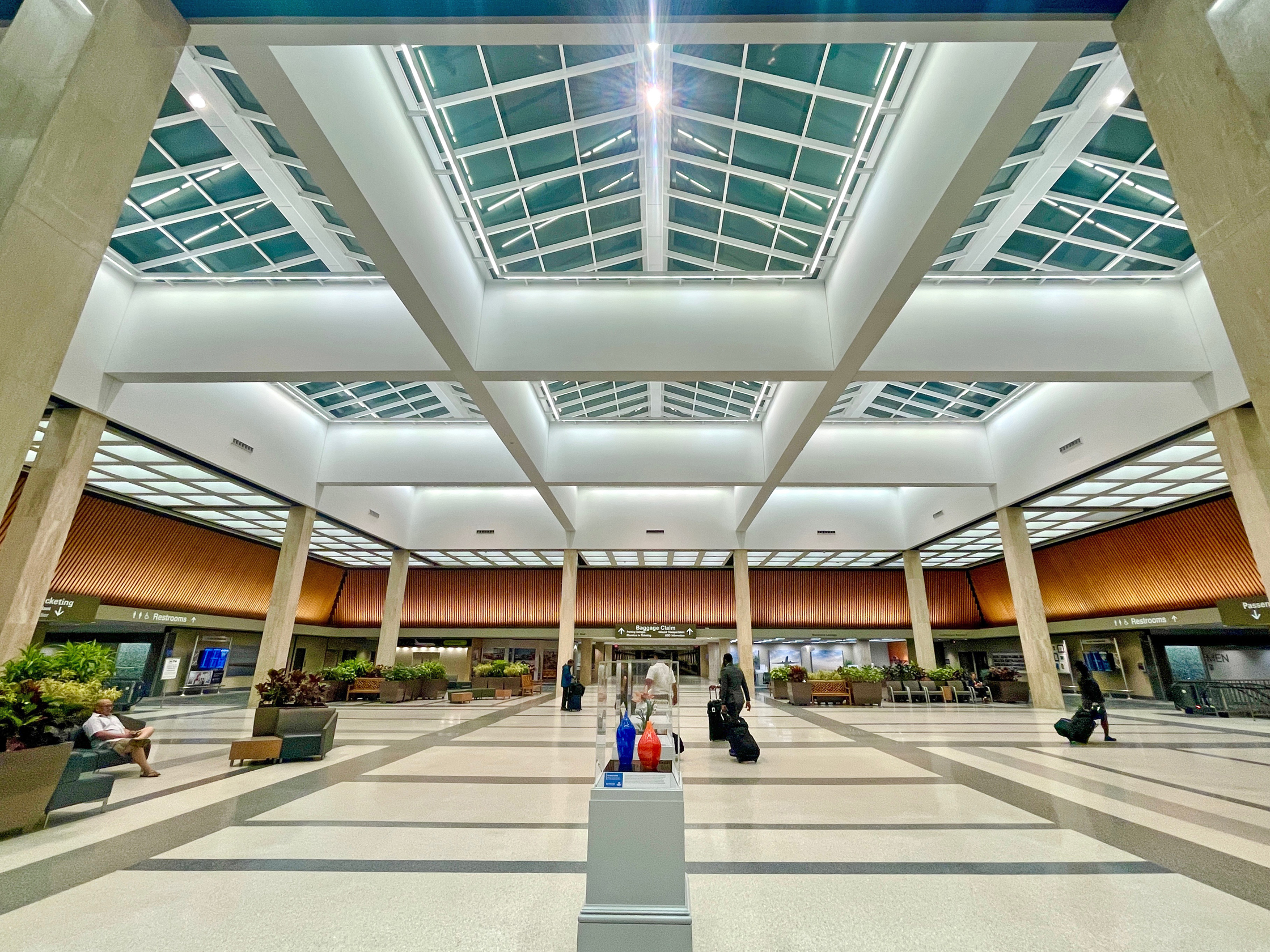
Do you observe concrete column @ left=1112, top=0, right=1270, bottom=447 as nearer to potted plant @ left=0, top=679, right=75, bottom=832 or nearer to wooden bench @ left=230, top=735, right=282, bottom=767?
potted plant @ left=0, top=679, right=75, bottom=832

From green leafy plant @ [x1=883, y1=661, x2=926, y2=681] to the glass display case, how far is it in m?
20.3

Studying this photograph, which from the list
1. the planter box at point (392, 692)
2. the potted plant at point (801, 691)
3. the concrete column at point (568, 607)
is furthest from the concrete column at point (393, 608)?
the potted plant at point (801, 691)

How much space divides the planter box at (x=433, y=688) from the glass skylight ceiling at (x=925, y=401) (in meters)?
16.8

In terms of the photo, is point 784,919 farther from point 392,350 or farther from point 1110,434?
point 1110,434

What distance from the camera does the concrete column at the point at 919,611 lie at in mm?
24734

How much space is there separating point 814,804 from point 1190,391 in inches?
472

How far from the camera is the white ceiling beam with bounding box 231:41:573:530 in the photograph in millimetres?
5324

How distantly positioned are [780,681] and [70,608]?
2416 cm

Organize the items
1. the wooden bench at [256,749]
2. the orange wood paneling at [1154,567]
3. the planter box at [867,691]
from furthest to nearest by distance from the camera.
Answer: the planter box at [867,691], the orange wood paneling at [1154,567], the wooden bench at [256,749]

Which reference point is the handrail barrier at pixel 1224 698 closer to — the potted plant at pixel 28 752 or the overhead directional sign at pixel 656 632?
the overhead directional sign at pixel 656 632

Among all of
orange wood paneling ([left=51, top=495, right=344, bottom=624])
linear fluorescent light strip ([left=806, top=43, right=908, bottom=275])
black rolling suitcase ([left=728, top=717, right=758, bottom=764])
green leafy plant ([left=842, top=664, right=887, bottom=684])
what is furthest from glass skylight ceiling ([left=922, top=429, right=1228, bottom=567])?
orange wood paneling ([left=51, top=495, right=344, bottom=624])

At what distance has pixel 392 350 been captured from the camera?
34.5ft

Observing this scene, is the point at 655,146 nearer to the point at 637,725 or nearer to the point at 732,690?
the point at 637,725

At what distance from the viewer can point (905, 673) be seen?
819 inches
